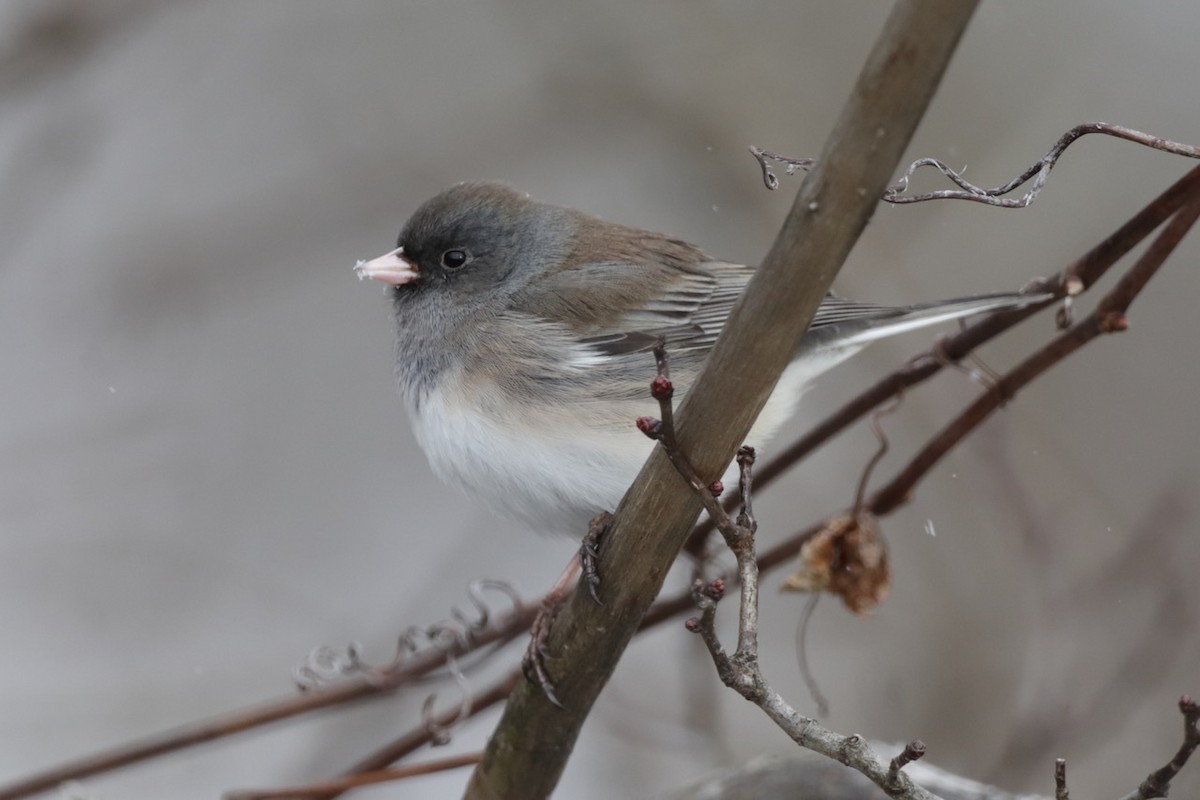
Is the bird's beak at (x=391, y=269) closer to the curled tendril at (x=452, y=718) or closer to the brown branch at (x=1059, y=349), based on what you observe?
the curled tendril at (x=452, y=718)

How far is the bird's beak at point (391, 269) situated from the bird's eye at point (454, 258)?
2.6 inches

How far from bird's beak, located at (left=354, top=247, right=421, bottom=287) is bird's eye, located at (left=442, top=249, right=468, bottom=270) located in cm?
7

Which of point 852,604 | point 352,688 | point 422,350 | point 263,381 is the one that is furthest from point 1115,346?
point 263,381

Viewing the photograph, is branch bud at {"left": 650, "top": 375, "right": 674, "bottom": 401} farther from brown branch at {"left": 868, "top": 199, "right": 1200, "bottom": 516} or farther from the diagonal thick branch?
brown branch at {"left": 868, "top": 199, "right": 1200, "bottom": 516}

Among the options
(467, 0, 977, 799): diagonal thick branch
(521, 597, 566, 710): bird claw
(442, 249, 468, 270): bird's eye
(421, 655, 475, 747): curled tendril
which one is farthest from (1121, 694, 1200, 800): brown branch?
(442, 249, 468, 270): bird's eye

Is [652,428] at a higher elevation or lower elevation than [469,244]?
lower

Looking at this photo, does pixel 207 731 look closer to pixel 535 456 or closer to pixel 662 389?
pixel 535 456

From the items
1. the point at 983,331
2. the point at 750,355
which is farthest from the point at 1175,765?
the point at 983,331

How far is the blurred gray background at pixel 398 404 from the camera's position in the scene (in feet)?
10.0

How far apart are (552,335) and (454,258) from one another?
15.6 inches

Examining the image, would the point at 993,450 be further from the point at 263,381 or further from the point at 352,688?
the point at 263,381

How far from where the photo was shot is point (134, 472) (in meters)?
4.04

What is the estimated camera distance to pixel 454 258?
8.34 ft

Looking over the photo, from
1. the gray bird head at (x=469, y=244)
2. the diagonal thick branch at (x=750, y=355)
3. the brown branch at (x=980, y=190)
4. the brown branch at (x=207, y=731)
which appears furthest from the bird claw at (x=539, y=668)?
the gray bird head at (x=469, y=244)
